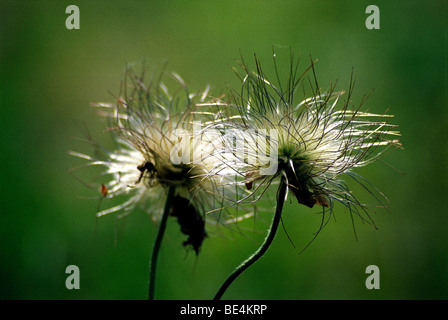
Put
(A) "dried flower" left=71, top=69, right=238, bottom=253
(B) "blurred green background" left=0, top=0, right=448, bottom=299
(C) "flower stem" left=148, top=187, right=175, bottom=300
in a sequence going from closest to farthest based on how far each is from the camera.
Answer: (C) "flower stem" left=148, top=187, right=175, bottom=300 < (A) "dried flower" left=71, top=69, right=238, bottom=253 < (B) "blurred green background" left=0, top=0, right=448, bottom=299

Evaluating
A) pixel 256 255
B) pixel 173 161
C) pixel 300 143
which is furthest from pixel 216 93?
pixel 256 255

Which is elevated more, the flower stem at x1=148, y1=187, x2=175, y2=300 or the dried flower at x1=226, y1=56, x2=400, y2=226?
the dried flower at x1=226, y1=56, x2=400, y2=226

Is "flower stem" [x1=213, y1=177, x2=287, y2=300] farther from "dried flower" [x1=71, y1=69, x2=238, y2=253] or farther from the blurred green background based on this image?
the blurred green background

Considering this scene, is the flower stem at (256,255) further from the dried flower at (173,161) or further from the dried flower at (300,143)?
the dried flower at (173,161)

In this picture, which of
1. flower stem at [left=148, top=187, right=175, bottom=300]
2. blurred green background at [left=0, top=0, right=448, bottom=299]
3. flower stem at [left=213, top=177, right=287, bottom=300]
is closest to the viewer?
flower stem at [left=213, top=177, right=287, bottom=300]

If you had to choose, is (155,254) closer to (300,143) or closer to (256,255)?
(256,255)

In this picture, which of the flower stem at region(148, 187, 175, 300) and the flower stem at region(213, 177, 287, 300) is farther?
the flower stem at region(148, 187, 175, 300)

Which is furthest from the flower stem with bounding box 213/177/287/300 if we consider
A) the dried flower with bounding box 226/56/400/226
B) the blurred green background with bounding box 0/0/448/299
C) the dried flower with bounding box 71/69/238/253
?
the blurred green background with bounding box 0/0/448/299

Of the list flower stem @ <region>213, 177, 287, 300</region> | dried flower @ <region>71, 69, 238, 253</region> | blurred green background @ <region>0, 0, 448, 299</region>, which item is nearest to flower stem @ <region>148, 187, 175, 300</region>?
dried flower @ <region>71, 69, 238, 253</region>

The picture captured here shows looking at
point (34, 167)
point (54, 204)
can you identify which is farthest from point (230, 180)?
point (34, 167)
